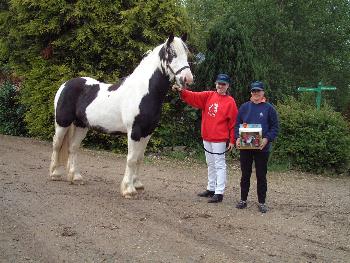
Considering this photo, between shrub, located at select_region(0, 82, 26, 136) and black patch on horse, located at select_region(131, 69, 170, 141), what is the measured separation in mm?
8119

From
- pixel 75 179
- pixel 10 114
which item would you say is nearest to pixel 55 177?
pixel 75 179

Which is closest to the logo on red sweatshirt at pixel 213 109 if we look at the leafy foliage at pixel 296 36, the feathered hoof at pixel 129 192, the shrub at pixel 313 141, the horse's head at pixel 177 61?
the horse's head at pixel 177 61

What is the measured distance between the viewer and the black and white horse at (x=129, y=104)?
5.93 m

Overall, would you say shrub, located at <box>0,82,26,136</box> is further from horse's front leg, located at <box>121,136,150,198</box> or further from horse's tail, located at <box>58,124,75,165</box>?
horse's front leg, located at <box>121,136,150,198</box>

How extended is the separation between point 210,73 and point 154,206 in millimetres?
5131

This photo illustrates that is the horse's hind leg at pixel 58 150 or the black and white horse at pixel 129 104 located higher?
the black and white horse at pixel 129 104

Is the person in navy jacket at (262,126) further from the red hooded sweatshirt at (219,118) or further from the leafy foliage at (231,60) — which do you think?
the leafy foliage at (231,60)

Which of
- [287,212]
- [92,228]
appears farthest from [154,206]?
[287,212]

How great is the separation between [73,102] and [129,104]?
1250 millimetres

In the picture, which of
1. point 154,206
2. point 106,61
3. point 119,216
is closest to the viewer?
point 119,216

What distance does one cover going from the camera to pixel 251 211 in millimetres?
5969

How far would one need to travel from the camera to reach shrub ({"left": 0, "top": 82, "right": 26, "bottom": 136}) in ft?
43.5

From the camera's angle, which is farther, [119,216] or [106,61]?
[106,61]

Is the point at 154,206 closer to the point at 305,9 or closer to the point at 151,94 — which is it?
the point at 151,94
